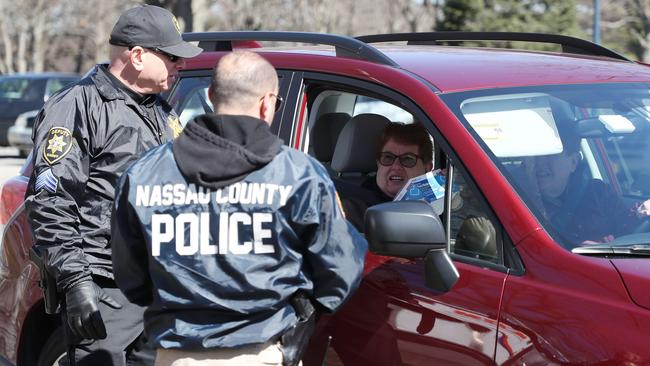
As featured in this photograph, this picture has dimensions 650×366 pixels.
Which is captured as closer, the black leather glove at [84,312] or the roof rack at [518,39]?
the black leather glove at [84,312]

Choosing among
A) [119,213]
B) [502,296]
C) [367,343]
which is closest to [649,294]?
[502,296]

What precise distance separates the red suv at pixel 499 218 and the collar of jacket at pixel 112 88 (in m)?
0.48

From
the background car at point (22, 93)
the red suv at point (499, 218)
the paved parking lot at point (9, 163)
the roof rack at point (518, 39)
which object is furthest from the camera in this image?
the background car at point (22, 93)

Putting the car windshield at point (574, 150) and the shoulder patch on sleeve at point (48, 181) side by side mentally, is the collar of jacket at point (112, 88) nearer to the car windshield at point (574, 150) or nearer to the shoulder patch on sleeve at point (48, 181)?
the shoulder patch on sleeve at point (48, 181)

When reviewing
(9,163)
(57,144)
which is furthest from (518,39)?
(9,163)

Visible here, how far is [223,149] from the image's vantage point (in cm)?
267

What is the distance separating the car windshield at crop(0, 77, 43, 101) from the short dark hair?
58.9 ft

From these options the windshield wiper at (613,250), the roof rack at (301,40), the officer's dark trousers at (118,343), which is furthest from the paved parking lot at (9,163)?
the windshield wiper at (613,250)

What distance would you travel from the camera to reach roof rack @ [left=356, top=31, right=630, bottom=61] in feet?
14.4

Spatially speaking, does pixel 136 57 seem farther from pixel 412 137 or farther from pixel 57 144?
pixel 412 137

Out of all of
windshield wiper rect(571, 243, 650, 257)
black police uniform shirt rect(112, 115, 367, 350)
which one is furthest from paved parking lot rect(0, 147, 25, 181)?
windshield wiper rect(571, 243, 650, 257)

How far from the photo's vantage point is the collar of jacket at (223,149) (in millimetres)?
2652

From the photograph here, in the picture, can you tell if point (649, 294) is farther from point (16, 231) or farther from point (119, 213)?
point (16, 231)

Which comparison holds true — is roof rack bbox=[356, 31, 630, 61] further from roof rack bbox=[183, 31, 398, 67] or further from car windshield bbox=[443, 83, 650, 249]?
roof rack bbox=[183, 31, 398, 67]
